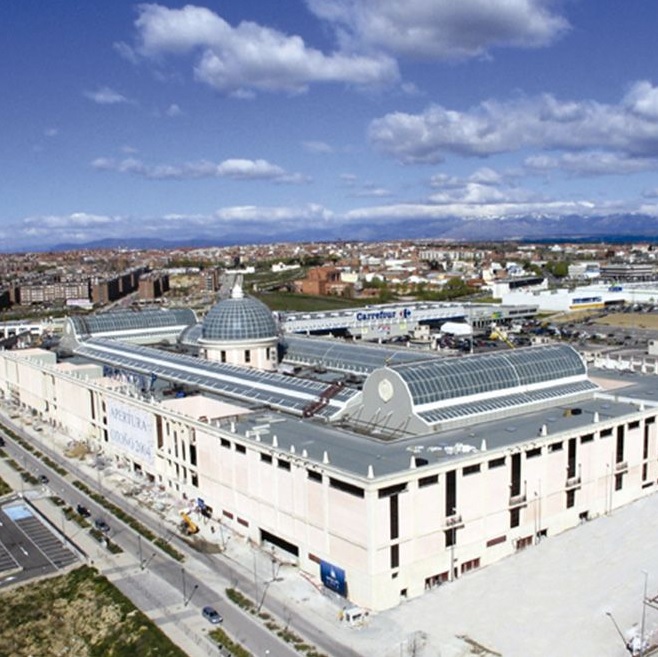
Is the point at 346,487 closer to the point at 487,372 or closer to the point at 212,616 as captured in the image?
the point at 212,616

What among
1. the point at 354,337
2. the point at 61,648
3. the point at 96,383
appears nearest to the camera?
the point at 61,648

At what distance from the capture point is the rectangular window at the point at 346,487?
44500 millimetres

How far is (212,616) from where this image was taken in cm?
4206

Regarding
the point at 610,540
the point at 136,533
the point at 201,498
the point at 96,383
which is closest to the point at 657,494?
the point at 610,540

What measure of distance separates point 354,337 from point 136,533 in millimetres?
92290

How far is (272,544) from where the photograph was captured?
52.4m

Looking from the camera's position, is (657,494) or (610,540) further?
(657,494)

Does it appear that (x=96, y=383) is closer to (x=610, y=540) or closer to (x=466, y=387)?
(x=466, y=387)

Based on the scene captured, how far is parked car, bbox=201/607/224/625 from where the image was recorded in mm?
41859

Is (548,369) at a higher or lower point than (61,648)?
higher

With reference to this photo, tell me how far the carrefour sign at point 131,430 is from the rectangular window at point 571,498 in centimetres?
3404

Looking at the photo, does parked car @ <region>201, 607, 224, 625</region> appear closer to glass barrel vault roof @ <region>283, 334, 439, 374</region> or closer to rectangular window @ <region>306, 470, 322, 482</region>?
rectangular window @ <region>306, 470, 322, 482</region>

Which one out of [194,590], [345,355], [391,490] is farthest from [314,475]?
[345,355]

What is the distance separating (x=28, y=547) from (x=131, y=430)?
17.6 m
